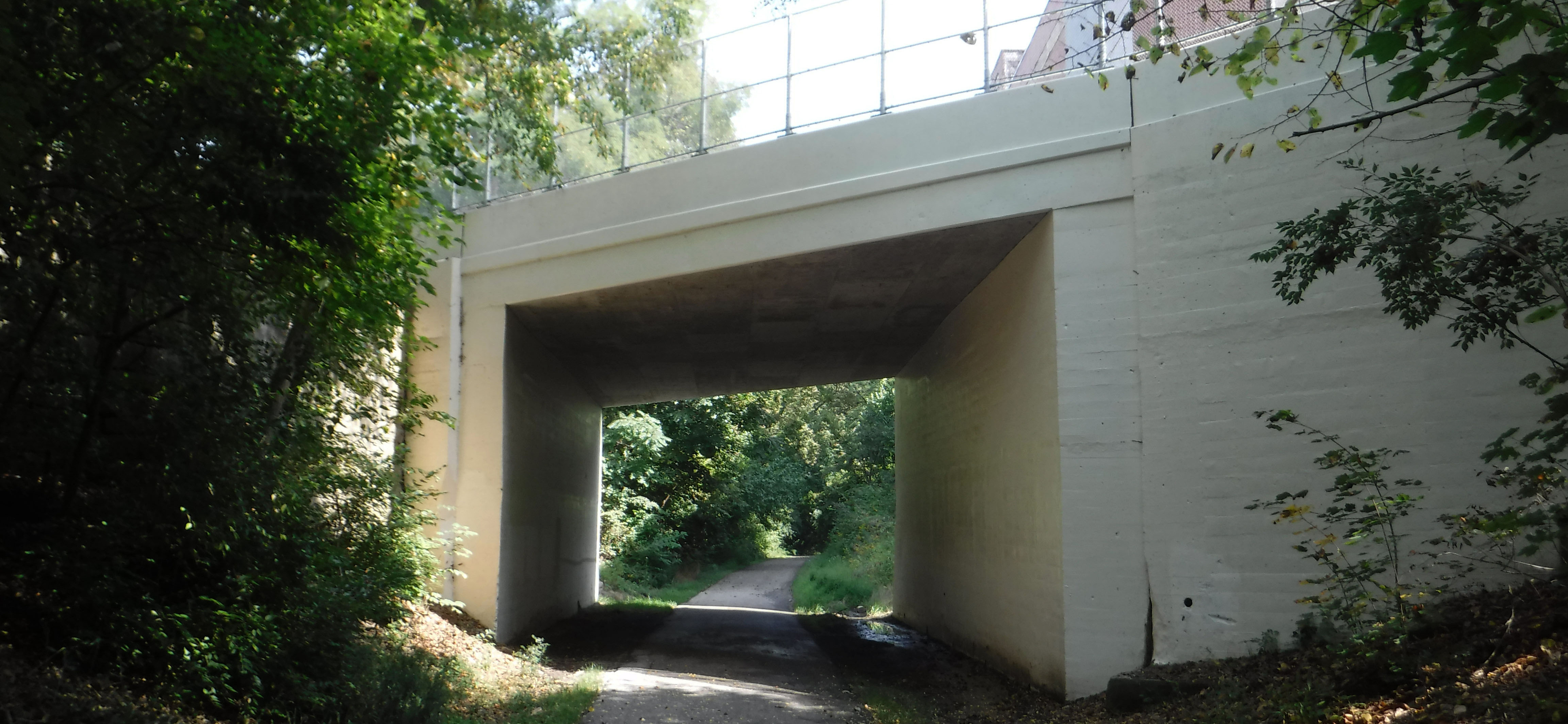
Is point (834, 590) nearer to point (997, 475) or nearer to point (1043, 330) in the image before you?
point (997, 475)

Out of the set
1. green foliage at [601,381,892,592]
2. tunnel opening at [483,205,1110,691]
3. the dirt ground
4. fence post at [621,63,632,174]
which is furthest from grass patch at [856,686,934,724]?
green foliage at [601,381,892,592]

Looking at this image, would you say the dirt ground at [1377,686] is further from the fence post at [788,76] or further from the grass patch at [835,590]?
the grass patch at [835,590]

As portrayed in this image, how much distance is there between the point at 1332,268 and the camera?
5723mm

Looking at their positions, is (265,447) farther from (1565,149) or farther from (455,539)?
(1565,149)

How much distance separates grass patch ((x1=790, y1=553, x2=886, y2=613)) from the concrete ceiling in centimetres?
594

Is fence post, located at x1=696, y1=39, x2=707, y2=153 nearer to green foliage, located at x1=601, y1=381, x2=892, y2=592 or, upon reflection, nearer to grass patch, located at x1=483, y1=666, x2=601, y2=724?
grass patch, located at x1=483, y1=666, x2=601, y2=724

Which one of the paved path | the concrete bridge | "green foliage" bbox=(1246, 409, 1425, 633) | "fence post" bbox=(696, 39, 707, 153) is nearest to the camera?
"green foliage" bbox=(1246, 409, 1425, 633)

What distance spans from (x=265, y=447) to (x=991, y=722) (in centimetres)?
600

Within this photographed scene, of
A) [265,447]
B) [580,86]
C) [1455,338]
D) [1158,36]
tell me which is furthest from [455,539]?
[1455,338]

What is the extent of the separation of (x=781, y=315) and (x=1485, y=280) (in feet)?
25.4

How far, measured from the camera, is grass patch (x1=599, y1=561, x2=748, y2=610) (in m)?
19.0

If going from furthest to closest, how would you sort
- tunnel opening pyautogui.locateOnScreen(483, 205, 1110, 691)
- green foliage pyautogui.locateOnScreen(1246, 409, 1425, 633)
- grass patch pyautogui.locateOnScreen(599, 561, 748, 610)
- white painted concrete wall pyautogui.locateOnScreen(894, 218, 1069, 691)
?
grass patch pyautogui.locateOnScreen(599, 561, 748, 610) → tunnel opening pyautogui.locateOnScreen(483, 205, 1110, 691) → white painted concrete wall pyautogui.locateOnScreen(894, 218, 1069, 691) → green foliage pyautogui.locateOnScreen(1246, 409, 1425, 633)

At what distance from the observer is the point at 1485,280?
5.50 meters

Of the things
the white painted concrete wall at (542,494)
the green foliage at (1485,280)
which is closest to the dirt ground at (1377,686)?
the green foliage at (1485,280)
